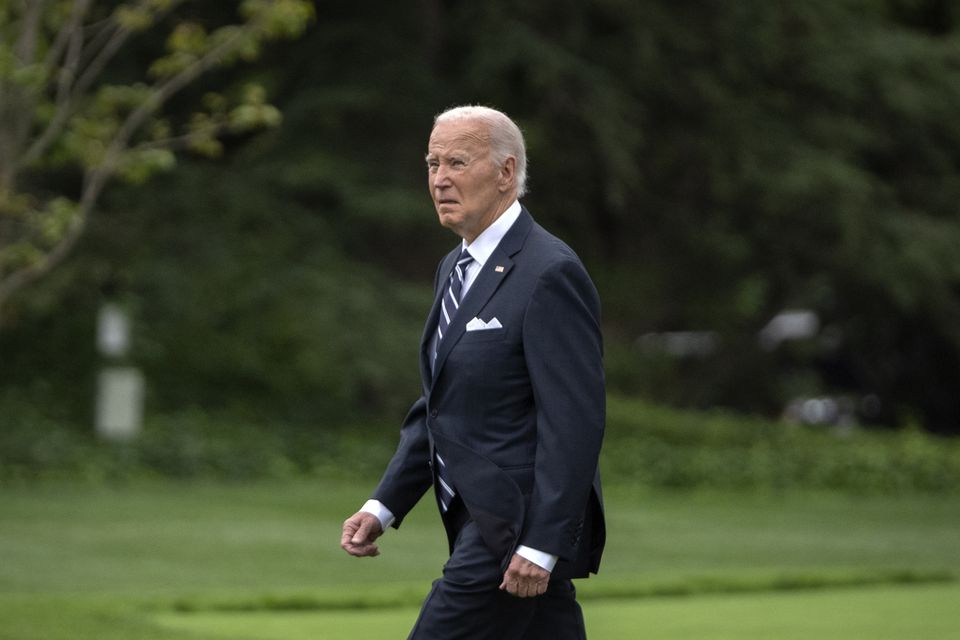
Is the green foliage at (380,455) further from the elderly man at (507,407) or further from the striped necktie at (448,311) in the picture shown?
the elderly man at (507,407)

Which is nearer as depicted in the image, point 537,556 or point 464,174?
point 537,556

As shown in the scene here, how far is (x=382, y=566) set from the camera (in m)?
11.5

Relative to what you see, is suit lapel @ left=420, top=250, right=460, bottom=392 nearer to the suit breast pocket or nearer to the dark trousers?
the suit breast pocket

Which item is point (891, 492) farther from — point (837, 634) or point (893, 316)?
point (837, 634)

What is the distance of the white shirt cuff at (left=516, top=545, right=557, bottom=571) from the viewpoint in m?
4.07

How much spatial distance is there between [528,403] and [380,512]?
0.58 meters

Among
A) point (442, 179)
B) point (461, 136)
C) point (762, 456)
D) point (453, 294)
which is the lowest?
point (762, 456)

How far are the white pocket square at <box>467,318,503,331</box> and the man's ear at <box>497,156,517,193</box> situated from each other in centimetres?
32

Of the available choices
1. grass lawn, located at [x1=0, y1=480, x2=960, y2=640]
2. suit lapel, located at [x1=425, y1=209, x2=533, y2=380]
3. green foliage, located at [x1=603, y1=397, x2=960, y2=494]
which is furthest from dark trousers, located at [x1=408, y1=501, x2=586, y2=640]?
green foliage, located at [x1=603, y1=397, x2=960, y2=494]

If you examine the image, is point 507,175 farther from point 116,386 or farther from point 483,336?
point 116,386

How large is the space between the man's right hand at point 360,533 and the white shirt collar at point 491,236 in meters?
0.70

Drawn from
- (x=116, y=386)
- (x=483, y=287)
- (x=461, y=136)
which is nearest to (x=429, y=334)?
(x=483, y=287)

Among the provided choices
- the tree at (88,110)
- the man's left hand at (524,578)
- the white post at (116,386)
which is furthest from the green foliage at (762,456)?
the man's left hand at (524,578)

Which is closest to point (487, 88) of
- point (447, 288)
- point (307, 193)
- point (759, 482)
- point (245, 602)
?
point (307, 193)
